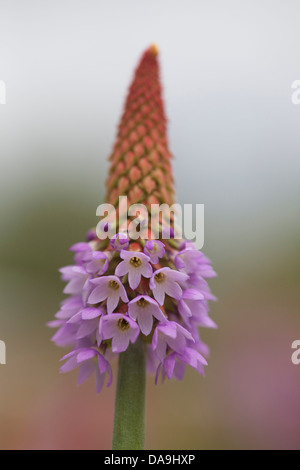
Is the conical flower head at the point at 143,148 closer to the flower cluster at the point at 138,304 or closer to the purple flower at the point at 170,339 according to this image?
the flower cluster at the point at 138,304

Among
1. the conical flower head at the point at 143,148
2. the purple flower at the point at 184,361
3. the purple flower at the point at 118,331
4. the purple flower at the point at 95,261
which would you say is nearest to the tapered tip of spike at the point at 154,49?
the conical flower head at the point at 143,148

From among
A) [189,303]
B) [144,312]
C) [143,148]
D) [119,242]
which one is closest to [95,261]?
[119,242]

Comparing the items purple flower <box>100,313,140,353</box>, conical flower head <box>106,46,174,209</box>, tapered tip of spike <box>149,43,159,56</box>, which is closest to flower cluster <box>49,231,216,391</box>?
purple flower <box>100,313,140,353</box>

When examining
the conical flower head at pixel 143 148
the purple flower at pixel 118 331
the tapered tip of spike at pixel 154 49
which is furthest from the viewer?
the tapered tip of spike at pixel 154 49
